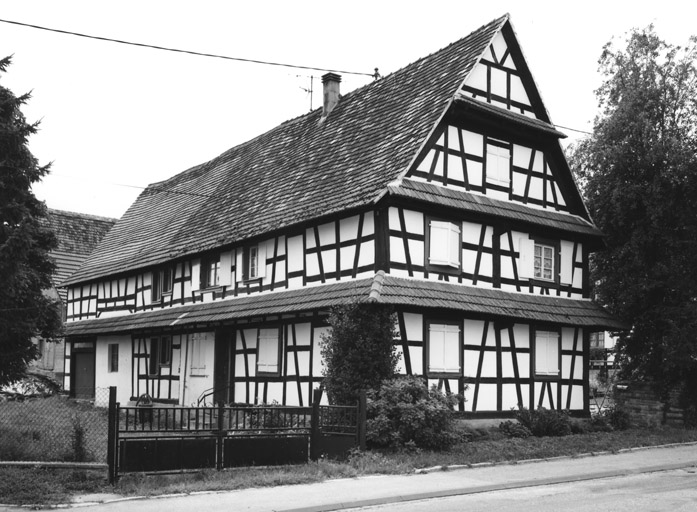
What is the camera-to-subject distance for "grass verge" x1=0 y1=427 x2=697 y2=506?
11.9m

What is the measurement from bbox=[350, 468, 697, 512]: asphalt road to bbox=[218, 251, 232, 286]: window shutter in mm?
14413

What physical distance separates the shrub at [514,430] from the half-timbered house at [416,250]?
1.00 meters

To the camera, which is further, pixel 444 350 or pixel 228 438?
pixel 444 350

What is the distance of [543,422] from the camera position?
67.9 feet

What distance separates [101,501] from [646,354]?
64.8ft

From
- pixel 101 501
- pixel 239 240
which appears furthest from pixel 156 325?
pixel 101 501

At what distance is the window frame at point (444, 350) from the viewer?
2020cm

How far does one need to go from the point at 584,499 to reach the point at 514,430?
810cm

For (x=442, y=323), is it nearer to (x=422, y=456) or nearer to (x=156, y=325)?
(x=422, y=456)

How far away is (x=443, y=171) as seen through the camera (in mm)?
21703

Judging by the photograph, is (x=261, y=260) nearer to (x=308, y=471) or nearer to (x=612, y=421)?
(x=308, y=471)

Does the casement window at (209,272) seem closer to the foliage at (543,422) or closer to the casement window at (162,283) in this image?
the casement window at (162,283)

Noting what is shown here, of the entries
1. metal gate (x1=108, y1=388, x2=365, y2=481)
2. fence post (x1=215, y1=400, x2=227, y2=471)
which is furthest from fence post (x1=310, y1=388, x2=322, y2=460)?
fence post (x1=215, y1=400, x2=227, y2=471)

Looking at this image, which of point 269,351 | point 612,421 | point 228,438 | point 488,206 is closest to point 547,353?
point 612,421
